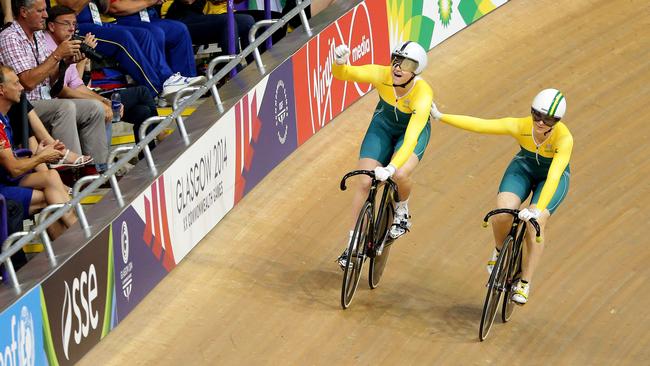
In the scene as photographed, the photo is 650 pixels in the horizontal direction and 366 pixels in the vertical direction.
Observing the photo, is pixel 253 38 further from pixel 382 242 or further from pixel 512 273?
pixel 512 273

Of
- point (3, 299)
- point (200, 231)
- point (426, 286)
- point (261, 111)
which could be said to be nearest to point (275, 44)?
point (261, 111)

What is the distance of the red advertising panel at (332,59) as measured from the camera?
12664 mm

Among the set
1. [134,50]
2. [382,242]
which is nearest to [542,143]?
[382,242]

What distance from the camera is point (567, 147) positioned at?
32.3ft

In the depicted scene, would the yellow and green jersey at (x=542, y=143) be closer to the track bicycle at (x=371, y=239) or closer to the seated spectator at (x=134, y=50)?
the track bicycle at (x=371, y=239)

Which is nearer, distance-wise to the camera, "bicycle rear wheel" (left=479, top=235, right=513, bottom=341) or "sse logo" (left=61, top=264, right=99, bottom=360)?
"sse logo" (left=61, top=264, right=99, bottom=360)

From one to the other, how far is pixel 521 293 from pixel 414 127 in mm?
1470

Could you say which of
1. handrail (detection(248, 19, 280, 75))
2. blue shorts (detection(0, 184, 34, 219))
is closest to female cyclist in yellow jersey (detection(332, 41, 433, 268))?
handrail (detection(248, 19, 280, 75))

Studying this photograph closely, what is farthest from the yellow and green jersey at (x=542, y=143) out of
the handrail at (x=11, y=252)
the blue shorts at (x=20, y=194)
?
the handrail at (x=11, y=252)

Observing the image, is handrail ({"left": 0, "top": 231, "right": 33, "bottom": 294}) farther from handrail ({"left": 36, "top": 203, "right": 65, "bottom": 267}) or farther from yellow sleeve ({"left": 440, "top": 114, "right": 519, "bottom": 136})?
yellow sleeve ({"left": 440, "top": 114, "right": 519, "bottom": 136})

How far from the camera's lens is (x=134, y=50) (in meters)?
11.6

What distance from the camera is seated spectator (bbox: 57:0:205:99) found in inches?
456

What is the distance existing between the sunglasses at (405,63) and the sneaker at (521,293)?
1790mm

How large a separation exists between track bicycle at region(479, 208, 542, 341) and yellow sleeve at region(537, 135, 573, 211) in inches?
7.9
